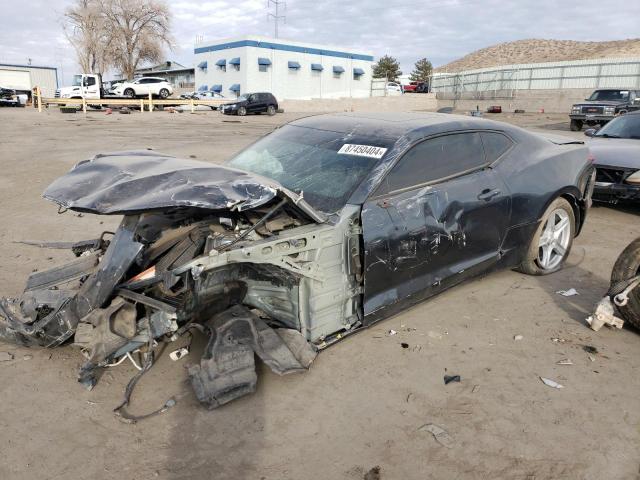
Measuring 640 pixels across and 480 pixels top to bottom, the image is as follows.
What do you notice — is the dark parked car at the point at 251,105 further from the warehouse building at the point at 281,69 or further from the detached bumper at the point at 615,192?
the detached bumper at the point at 615,192

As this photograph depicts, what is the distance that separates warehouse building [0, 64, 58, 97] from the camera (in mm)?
44850

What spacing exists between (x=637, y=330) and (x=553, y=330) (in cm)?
63

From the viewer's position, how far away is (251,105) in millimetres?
30625

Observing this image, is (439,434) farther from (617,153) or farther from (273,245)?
(617,153)

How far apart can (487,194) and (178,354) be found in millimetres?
2685

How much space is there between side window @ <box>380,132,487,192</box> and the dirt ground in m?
1.13

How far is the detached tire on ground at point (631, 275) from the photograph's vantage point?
145 inches

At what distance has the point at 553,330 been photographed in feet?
12.6

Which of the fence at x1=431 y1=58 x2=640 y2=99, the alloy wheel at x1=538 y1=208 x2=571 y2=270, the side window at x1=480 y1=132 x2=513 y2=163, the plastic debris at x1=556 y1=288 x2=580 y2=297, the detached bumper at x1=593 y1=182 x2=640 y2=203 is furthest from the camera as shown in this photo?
the fence at x1=431 y1=58 x2=640 y2=99

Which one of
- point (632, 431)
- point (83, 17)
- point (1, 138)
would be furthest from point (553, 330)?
point (83, 17)

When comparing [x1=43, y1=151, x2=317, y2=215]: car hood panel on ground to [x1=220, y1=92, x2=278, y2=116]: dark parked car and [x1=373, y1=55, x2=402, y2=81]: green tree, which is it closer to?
[x1=220, y1=92, x2=278, y2=116]: dark parked car

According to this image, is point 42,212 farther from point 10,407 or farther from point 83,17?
point 83,17

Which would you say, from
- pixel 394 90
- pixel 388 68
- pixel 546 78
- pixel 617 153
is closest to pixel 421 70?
pixel 388 68

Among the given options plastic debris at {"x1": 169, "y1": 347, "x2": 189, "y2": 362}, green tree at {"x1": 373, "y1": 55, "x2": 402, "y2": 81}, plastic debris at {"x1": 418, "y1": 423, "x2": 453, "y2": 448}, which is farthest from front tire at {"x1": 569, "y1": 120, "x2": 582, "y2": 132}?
green tree at {"x1": 373, "y1": 55, "x2": 402, "y2": 81}
